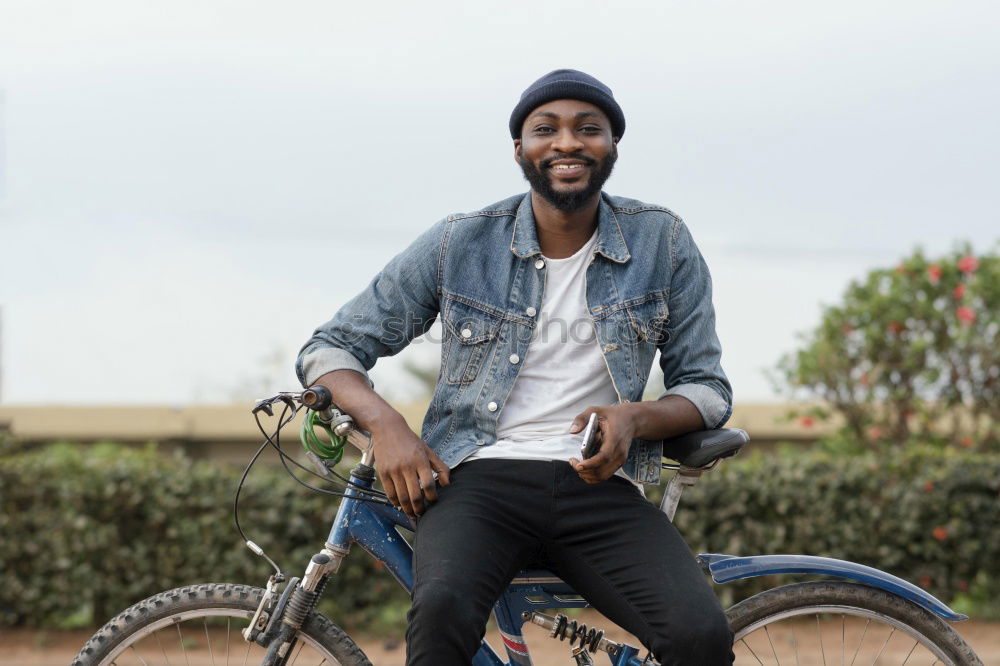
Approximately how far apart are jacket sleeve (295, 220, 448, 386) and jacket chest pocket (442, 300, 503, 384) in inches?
3.4

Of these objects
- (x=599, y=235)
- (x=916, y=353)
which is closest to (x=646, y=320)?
(x=599, y=235)

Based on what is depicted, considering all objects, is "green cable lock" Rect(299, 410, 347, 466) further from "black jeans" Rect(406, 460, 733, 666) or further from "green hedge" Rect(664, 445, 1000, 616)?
"green hedge" Rect(664, 445, 1000, 616)

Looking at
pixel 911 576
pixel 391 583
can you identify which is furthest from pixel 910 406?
pixel 391 583

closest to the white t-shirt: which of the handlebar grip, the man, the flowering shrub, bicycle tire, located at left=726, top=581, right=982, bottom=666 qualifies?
the man

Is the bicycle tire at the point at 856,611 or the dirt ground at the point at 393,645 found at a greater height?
the bicycle tire at the point at 856,611

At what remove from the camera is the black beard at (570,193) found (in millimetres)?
2824

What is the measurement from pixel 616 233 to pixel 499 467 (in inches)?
27.1

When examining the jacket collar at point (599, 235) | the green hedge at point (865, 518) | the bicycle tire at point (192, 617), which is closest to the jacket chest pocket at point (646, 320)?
the jacket collar at point (599, 235)

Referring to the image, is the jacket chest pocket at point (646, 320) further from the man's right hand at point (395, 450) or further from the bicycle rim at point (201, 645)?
the bicycle rim at point (201, 645)

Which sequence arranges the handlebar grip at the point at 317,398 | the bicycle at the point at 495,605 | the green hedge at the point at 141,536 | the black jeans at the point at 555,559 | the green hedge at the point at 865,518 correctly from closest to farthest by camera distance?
→ the black jeans at the point at 555,559, the handlebar grip at the point at 317,398, the bicycle at the point at 495,605, the green hedge at the point at 141,536, the green hedge at the point at 865,518

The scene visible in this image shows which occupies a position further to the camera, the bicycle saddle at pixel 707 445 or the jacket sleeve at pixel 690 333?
the jacket sleeve at pixel 690 333

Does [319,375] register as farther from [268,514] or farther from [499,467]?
[268,514]

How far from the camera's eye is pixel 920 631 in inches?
111

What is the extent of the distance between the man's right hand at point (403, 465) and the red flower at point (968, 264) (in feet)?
17.5
